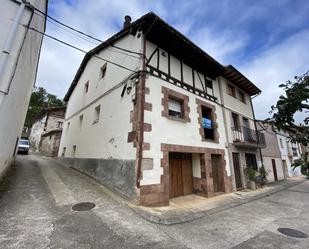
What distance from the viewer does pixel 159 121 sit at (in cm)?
624

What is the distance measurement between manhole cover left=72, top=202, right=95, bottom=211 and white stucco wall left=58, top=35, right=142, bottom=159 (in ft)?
5.84

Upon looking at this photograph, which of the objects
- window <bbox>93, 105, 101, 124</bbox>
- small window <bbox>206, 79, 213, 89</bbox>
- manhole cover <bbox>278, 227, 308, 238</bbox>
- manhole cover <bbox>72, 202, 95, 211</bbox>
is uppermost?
A: small window <bbox>206, 79, 213, 89</bbox>

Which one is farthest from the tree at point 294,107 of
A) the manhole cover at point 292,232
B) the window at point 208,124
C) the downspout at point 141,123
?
the window at point 208,124

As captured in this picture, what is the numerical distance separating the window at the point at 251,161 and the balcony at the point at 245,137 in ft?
2.44

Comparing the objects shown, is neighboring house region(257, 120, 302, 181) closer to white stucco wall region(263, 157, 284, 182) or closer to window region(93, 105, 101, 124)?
white stucco wall region(263, 157, 284, 182)

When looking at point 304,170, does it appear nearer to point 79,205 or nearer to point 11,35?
point 79,205

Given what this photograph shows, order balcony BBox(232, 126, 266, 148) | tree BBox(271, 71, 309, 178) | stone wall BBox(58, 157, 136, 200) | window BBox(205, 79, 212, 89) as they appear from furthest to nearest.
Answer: balcony BBox(232, 126, 266, 148)
window BBox(205, 79, 212, 89)
stone wall BBox(58, 157, 136, 200)
tree BBox(271, 71, 309, 178)

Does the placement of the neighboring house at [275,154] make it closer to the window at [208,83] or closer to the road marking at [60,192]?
the window at [208,83]

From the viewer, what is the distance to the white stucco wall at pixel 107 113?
647 centimetres

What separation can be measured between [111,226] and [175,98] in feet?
17.6

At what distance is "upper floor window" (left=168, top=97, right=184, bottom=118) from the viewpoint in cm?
721

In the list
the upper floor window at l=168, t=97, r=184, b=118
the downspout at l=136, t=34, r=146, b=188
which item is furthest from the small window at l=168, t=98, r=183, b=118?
the downspout at l=136, t=34, r=146, b=188

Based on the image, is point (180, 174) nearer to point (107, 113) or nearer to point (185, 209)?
point (185, 209)

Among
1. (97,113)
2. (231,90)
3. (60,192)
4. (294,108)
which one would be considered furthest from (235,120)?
(60,192)
